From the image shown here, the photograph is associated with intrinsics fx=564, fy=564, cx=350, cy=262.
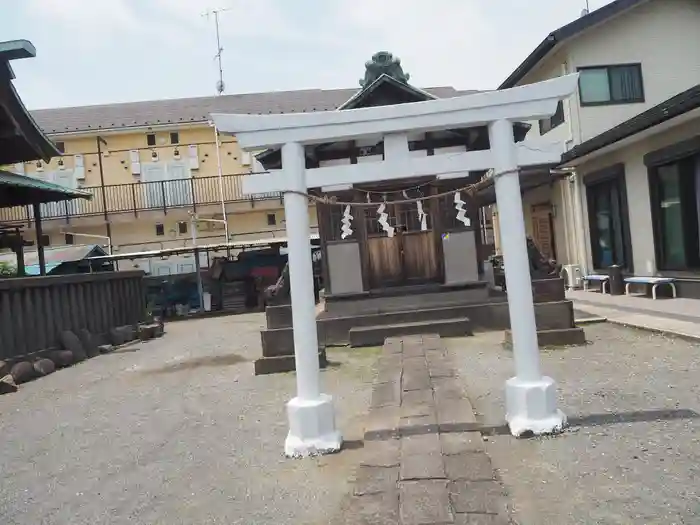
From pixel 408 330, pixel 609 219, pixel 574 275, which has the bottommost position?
pixel 408 330

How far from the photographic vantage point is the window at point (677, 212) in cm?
1084

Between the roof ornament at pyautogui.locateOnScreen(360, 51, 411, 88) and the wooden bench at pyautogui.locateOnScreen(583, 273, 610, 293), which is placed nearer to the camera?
the roof ornament at pyautogui.locateOnScreen(360, 51, 411, 88)

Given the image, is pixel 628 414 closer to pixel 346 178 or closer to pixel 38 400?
pixel 346 178

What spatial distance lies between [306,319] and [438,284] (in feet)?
21.7

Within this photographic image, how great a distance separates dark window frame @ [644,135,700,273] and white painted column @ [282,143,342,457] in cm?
876

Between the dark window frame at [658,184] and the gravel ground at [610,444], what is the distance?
4.67m

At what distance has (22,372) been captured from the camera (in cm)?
916

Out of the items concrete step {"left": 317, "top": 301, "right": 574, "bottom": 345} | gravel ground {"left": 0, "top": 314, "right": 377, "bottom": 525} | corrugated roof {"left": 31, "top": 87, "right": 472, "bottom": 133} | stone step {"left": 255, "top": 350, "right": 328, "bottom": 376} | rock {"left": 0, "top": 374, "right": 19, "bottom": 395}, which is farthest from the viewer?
corrugated roof {"left": 31, "top": 87, "right": 472, "bottom": 133}

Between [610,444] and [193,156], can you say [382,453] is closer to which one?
[610,444]

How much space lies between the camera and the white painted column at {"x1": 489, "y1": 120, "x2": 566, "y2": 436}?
4715 mm

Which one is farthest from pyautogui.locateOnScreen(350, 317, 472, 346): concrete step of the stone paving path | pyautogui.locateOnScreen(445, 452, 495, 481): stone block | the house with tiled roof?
the house with tiled roof

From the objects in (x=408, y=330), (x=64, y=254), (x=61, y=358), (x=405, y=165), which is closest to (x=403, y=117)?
(x=405, y=165)

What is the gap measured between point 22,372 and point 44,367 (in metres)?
0.68

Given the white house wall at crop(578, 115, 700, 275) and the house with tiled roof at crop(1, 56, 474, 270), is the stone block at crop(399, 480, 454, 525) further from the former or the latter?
the house with tiled roof at crop(1, 56, 474, 270)
